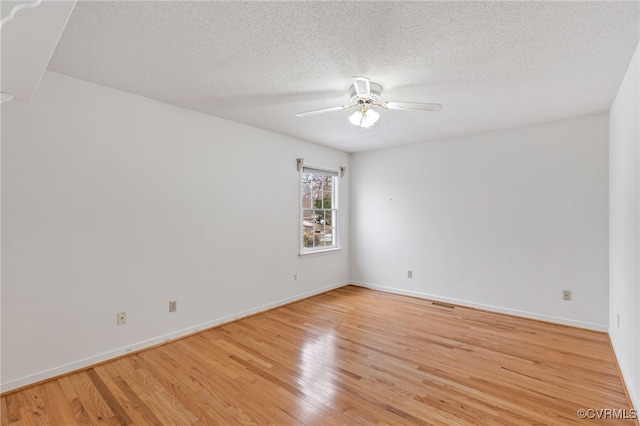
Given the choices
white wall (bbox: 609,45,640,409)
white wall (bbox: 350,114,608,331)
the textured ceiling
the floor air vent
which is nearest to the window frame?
white wall (bbox: 350,114,608,331)

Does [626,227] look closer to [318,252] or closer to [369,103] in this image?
[369,103]

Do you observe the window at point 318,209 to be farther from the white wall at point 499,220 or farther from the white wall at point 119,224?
the white wall at point 119,224

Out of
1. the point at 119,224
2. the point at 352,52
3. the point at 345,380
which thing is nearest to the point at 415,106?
the point at 352,52

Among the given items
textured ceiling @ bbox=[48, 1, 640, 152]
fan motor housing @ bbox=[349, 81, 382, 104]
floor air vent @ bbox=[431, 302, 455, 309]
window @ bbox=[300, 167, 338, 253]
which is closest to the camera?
textured ceiling @ bbox=[48, 1, 640, 152]

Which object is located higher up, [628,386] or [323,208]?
[323,208]

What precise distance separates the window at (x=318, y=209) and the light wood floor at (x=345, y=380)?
5.55 ft

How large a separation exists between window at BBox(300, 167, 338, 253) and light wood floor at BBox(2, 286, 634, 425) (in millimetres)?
1692

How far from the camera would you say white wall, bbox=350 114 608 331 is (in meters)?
3.47

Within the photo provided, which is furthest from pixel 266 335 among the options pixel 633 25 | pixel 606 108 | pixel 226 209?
pixel 606 108

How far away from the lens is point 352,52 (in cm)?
213

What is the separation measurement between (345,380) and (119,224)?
2.42 metres

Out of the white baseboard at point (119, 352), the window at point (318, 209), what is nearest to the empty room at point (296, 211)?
the white baseboard at point (119, 352)

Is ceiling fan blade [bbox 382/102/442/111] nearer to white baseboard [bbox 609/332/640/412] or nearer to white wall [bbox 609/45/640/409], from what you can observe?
white wall [bbox 609/45/640/409]

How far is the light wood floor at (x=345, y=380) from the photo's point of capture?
200 cm
